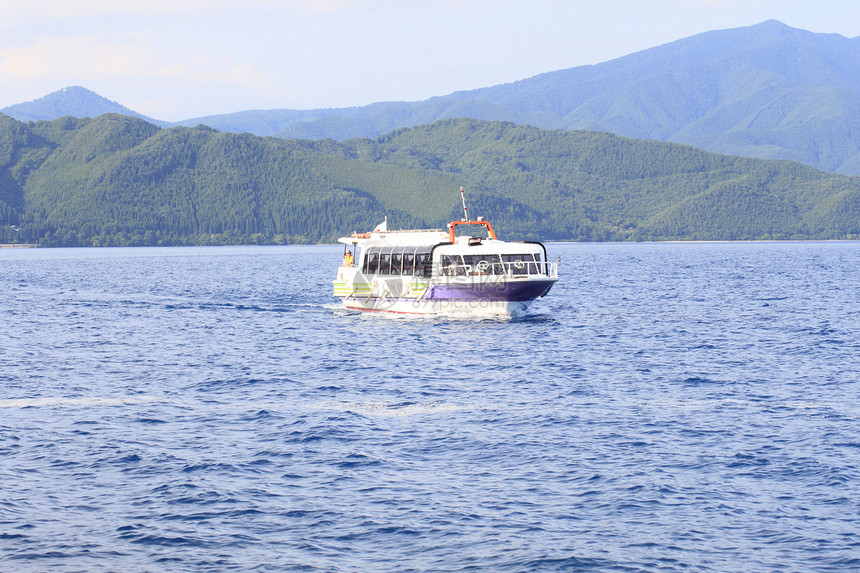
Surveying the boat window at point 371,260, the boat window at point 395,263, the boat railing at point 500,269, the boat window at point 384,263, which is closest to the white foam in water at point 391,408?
the boat railing at point 500,269

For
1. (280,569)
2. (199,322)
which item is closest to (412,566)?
(280,569)

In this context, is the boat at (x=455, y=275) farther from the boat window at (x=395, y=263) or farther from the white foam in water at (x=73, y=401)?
the white foam in water at (x=73, y=401)

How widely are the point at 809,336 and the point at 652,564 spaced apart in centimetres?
3826

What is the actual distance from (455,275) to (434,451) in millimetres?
31656

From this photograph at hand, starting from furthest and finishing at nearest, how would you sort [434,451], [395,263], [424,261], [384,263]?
[384,263]
[395,263]
[424,261]
[434,451]

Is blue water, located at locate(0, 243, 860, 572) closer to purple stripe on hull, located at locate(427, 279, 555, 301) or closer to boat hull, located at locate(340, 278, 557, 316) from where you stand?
purple stripe on hull, located at locate(427, 279, 555, 301)

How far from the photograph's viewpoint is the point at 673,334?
5403cm

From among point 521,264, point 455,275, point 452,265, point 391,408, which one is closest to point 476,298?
point 455,275

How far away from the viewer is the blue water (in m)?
19.2

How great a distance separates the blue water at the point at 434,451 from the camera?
63.1 ft

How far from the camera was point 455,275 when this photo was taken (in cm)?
5747

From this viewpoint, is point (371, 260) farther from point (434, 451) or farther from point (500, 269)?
point (434, 451)

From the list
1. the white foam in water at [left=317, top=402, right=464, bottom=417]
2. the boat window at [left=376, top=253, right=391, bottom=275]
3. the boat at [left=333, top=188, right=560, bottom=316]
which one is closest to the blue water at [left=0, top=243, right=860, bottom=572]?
the white foam in water at [left=317, top=402, right=464, bottom=417]

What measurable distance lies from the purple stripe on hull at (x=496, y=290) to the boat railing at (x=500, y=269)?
2.22 ft
